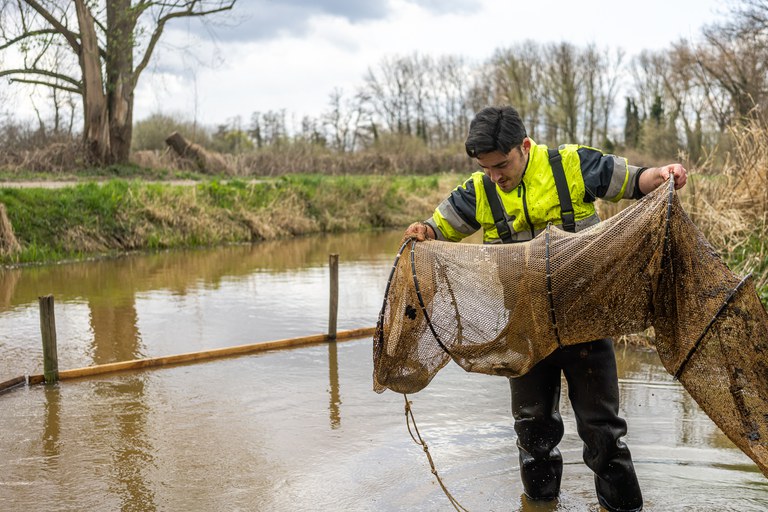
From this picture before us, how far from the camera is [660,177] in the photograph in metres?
3.75

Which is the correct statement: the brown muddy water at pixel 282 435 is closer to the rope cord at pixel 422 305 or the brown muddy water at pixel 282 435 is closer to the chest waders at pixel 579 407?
the chest waders at pixel 579 407

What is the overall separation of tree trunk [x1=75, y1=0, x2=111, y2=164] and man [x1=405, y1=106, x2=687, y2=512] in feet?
65.5

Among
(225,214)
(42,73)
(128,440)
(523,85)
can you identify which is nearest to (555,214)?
(128,440)

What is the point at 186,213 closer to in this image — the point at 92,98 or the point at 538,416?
the point at 92,98

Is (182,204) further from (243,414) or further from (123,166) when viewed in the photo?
(243,414)

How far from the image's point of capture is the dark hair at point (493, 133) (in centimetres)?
373

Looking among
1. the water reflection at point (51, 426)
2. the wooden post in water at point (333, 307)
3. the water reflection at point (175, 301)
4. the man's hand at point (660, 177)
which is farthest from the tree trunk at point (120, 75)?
the man's hand at point (660, 177)

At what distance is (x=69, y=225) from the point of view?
54.2 feet

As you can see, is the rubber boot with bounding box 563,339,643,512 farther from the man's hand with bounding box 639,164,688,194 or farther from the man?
the man's hand with bounding box 639,164,688,194

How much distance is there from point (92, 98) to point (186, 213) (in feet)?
20.8

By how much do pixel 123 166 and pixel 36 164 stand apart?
2.38m

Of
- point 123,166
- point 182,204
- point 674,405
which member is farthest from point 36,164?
point 674,405

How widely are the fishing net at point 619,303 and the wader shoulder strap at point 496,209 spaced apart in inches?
6.3

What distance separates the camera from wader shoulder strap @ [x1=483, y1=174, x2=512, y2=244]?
4004 mm
